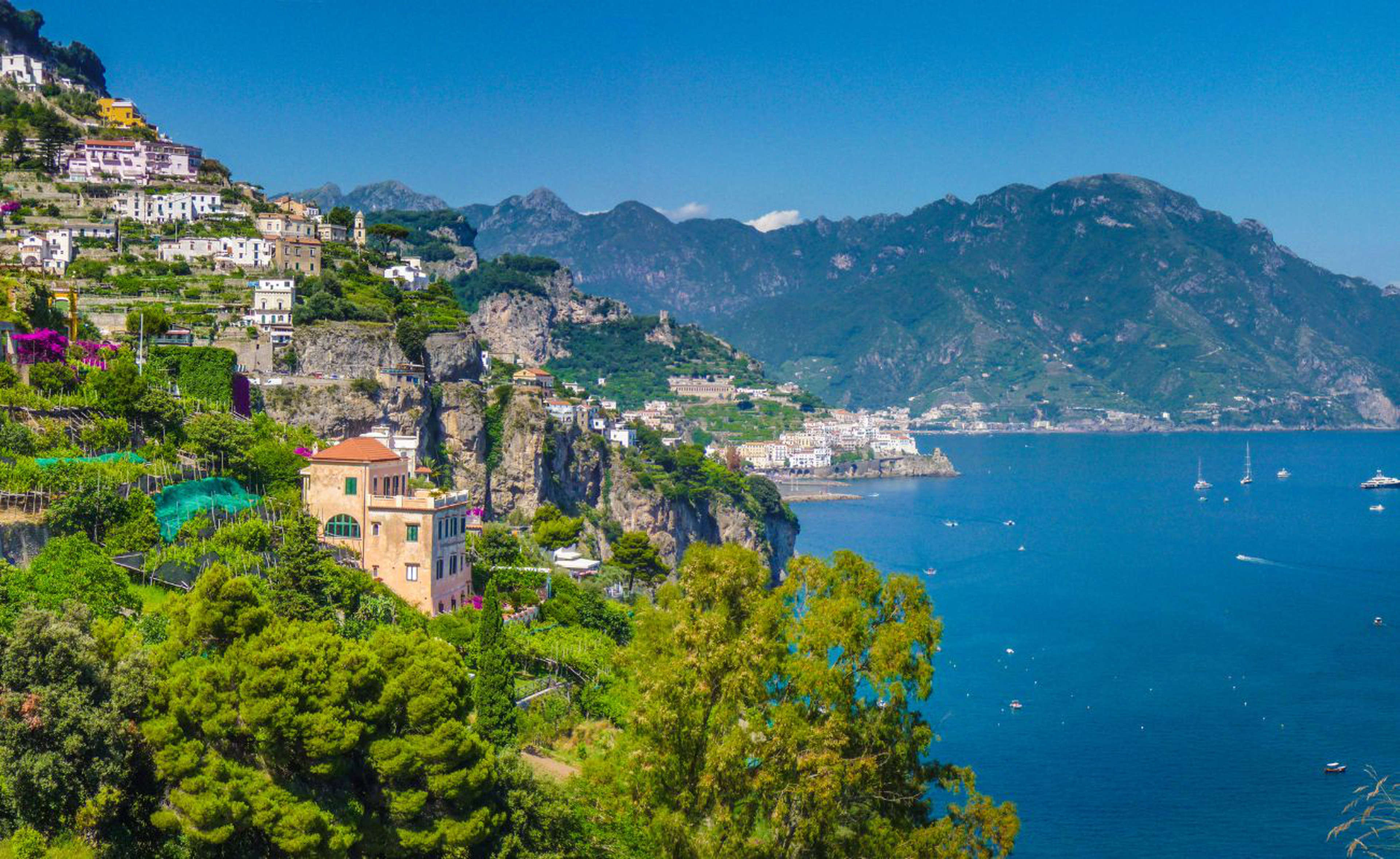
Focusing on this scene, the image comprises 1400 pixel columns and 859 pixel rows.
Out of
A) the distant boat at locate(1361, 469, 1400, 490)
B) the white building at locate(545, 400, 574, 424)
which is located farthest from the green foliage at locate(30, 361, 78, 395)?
the distant boat at locate(1361, 469, 1400, 490)

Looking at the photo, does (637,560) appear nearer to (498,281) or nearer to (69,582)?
(69,582)

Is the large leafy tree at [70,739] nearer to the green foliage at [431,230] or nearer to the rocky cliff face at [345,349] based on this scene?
the rocky cliff face at [345,349]

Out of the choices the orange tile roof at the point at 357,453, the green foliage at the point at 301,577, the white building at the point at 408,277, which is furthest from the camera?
the white building at the point at 408,277

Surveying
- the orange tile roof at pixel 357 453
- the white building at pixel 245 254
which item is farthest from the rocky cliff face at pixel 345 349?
the orange tile roof at pixel 357 453

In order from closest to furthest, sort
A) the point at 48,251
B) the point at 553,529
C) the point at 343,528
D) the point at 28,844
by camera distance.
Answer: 1. the point at 28,844
2. the point at 343,528
3. the point at 553,529
4. the point at 48,251

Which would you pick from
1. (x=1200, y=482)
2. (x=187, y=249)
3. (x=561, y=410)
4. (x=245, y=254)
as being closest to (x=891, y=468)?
(x=1200, y=482)

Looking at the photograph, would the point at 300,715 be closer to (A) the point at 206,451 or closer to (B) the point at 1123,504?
(A) the point at 206,451

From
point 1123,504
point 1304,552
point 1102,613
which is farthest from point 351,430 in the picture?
point 1123,504
